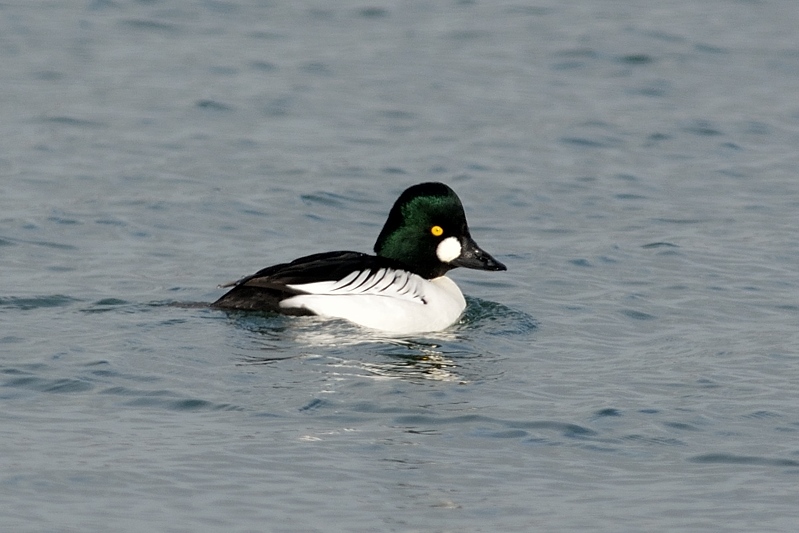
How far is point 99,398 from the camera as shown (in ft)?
26.8

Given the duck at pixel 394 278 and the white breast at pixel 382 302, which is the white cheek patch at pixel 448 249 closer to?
the duck at pixel 394 278

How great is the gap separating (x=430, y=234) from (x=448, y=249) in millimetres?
185

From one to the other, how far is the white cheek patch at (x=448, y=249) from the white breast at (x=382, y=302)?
1.48 ft

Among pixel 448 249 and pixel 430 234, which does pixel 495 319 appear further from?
pixel 430 234

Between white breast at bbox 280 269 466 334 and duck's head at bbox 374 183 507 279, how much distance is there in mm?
412

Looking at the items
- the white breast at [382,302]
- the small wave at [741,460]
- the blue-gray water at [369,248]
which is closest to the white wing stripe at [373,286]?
the white breast at [382,302]

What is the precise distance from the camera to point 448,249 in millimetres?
10984

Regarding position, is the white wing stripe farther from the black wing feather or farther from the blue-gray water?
the blue-gray water

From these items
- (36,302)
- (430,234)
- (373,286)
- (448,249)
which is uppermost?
(430,234)

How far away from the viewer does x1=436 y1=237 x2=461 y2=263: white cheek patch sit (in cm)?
1095

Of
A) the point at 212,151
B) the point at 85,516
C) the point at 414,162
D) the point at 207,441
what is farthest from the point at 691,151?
the point at 85,516

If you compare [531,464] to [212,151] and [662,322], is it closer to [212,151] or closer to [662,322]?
[662,322]

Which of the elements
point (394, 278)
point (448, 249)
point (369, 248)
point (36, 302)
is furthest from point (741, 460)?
point (369, 248)

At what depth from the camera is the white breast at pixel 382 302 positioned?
10.2 meters
